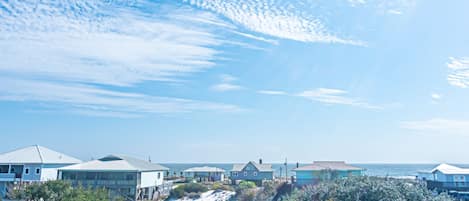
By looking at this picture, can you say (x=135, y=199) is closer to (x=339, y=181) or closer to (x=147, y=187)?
(x=147, y=187)

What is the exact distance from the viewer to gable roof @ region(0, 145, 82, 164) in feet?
123

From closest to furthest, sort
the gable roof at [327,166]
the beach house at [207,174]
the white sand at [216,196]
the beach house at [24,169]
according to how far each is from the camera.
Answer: the beach house at [24,169], the white sand at [216,196], the gable roof at [327,166], the beach house at [207,174]

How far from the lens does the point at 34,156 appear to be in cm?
3853

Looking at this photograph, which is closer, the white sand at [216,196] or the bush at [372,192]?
the bush at [372,192]

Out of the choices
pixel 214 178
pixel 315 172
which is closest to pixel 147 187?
pixel 315 172

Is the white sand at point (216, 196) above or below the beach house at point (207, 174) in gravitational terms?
below

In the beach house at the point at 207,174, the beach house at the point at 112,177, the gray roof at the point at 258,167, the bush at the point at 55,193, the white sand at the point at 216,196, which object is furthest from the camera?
the beach house at the point at 207,174

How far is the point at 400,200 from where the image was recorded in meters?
13.1

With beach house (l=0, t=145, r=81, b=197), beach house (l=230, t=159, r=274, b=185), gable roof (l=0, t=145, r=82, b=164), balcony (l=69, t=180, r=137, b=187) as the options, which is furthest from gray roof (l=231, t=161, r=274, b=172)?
beach house (l=0, t=145, r=81, b=197)

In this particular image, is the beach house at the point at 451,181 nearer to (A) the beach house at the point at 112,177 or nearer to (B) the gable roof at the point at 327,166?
(B) the gable roof at the point at 327,166

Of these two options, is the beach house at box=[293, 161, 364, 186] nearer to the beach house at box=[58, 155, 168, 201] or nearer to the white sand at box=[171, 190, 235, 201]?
the white sand at box=[171, 190, 235, 201]

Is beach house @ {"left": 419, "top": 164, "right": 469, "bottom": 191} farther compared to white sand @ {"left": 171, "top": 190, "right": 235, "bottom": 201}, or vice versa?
white sand @ {"left": 171, "top": 190, "right": 235, "bottom": 201}

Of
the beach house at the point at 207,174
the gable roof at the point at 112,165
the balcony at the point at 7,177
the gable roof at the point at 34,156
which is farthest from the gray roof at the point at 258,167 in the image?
the balcony at the point at 7,177

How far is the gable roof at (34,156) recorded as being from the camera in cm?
3744
